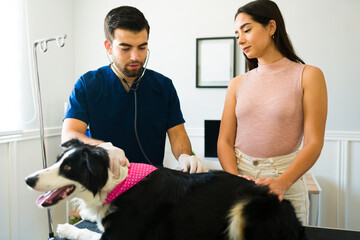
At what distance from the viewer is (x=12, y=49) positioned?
7.71 feet

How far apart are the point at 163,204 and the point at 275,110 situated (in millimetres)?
588

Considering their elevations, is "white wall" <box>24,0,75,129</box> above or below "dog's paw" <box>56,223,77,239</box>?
above

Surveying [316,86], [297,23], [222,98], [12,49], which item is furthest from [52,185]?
[297,23]

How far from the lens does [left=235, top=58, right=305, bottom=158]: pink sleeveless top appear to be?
1131mm

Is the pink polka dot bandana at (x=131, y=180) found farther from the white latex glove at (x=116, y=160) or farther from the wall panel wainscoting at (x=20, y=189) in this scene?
the wall panel wainscoting at (x=20, y=189)

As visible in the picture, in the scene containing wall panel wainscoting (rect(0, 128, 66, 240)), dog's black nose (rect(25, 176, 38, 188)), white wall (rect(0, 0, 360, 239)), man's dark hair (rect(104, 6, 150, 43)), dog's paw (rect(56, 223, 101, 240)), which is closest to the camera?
dog's black nose (rect(25, 176, 38, 188))

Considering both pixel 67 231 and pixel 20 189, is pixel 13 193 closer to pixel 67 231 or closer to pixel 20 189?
pixel 20 189

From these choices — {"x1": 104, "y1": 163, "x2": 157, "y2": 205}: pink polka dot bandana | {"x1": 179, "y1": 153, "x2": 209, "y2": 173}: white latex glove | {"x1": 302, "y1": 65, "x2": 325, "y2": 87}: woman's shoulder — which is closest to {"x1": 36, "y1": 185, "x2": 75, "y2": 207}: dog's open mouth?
{"x1": 104, "y1": 163, "x2": 157, "y2": 205}: pink polka dot bandana

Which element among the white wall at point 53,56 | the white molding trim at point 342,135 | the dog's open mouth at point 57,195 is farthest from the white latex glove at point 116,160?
the white molding trim at point 342,135

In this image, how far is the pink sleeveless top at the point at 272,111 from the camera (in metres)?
1.13

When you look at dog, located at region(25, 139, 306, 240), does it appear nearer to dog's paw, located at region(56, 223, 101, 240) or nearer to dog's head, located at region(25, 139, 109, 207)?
dog's head, located at region(25, 139, 109, 207)

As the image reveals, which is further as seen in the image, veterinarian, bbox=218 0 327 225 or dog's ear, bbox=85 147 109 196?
veterinarian, bbox=218 0 327 225

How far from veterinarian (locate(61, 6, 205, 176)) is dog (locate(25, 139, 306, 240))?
49 cm

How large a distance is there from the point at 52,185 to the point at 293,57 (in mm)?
995
